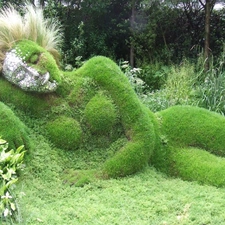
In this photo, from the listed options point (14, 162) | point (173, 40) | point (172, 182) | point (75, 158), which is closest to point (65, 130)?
point (75, 158)

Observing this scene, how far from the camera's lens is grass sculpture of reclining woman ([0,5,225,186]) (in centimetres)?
286

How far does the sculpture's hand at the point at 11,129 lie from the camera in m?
2.59

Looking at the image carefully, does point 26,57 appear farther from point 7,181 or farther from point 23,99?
point 7,181

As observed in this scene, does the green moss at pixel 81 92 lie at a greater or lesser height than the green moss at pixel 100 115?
greater

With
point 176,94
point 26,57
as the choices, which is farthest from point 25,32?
point 176,94

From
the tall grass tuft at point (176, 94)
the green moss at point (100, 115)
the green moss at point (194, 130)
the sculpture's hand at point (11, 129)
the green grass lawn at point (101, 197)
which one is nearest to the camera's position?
the green grass lawn at point (101, 197)

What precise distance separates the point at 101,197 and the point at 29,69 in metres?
1.12

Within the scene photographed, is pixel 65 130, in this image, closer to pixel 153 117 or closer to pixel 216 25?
pixel 153 117

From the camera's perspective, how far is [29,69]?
282 centimetres

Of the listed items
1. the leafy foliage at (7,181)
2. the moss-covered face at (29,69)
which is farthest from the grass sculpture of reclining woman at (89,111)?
the leafy foliage at (7,181)

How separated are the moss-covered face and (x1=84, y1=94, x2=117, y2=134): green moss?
1.12ft

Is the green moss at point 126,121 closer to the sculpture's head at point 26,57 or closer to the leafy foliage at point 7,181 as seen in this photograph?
the sculpture's head at point 26,57

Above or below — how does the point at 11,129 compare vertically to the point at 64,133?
above

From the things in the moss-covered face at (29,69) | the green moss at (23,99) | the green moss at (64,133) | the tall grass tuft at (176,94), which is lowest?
the tall grass tuft at (176,94)
